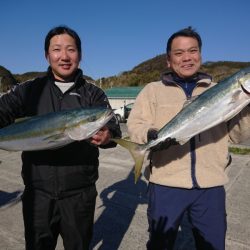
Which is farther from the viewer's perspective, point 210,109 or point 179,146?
point 179,146

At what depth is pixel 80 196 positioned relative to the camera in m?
3.33

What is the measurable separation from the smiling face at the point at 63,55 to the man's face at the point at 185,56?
35.8 inches

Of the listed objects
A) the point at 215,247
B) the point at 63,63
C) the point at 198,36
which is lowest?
the point at 215,247

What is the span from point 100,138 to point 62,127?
337 mm

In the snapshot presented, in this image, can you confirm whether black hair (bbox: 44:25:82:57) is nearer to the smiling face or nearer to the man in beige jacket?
Answer: the smiling face

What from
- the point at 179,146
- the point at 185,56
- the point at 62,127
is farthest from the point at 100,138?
the point at 185,56

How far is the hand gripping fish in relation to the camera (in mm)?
3074

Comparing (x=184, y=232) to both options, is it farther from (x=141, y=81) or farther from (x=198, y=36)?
(x=141, y=81)

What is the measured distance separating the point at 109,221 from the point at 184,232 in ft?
3.65

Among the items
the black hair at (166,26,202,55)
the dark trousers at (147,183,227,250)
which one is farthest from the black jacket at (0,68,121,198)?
the black hair at (166,26,202,55)

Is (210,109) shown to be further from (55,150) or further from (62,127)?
(55,150)

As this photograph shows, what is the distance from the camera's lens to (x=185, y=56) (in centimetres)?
337

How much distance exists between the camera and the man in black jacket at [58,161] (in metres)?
3.26

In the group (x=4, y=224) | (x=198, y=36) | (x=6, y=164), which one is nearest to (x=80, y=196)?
(x=198, y=36)
